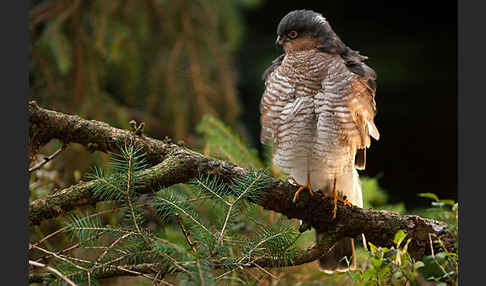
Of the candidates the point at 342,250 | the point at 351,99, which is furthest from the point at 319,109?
the point at 342,250

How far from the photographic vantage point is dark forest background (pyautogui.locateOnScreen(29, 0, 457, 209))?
2.61 meters

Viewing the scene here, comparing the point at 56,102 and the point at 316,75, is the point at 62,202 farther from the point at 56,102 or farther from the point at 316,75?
the point at 56,102

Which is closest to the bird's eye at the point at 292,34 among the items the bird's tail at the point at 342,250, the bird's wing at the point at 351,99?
the bird's wing at the point at 351,99

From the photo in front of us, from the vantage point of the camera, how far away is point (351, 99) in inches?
59.9

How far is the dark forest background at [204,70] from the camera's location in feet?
8.56

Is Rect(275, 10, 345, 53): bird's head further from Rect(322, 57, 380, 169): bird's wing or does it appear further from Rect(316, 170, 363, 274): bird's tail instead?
Rect(316, 170, 363, 274): bird's tail

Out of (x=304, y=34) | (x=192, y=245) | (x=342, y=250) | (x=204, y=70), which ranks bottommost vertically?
(x=342, y=250)

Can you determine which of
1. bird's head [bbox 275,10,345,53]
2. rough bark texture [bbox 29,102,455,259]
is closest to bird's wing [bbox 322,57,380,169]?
bird's head [bbox 275,10,345,53]

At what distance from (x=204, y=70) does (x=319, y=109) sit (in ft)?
4.58

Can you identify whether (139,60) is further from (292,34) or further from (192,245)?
(192,245)

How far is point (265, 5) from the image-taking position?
4.77 metres

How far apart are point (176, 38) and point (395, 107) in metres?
1.82

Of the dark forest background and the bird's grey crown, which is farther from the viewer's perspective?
the dark forest background

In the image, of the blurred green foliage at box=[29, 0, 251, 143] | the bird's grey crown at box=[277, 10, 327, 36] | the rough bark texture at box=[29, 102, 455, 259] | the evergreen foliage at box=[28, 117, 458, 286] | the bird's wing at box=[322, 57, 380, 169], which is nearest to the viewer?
the evergreen foliage at box=[28, 117, 458, 286]
